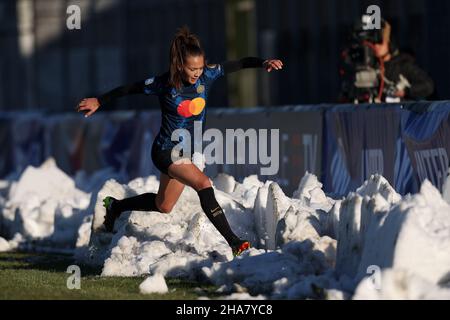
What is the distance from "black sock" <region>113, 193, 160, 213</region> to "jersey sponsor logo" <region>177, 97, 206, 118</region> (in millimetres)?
1070

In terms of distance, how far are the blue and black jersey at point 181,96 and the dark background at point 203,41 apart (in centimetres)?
973

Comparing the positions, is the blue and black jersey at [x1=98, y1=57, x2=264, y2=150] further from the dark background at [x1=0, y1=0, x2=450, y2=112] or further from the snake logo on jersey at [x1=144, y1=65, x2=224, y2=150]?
the dark background at [x1=0, y1=0, x2=450, y2=112]

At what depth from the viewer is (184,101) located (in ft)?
42.3

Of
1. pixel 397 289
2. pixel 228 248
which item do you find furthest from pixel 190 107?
pixel 397 289

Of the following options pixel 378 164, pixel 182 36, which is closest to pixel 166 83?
pixel 182 36

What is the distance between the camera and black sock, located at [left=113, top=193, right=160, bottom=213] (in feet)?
44.9

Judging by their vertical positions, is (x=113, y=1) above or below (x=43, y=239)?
above

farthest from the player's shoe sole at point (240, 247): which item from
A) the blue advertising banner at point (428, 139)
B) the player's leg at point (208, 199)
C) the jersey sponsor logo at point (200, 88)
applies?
the blue advertising banner at point (428, 139)

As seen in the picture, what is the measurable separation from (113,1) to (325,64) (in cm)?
1065

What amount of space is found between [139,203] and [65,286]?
230cm

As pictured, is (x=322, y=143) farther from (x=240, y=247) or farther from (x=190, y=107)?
(x=240, y=247)

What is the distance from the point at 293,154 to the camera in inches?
647

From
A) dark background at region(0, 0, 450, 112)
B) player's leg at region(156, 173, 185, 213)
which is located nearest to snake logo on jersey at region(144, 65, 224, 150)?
player's leg at region(156, 173, 185, 213)

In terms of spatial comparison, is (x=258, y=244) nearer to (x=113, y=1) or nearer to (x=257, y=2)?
(x=257, y=2)
